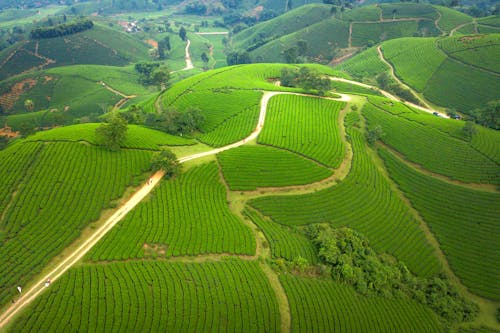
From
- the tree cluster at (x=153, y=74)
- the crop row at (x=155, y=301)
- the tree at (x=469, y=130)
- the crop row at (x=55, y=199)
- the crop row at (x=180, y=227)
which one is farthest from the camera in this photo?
the tree cluster at (x=153, y=74)

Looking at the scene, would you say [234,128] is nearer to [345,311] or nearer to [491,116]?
[345,311]

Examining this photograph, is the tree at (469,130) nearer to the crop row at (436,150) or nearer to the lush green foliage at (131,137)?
the crop row at (436,150)

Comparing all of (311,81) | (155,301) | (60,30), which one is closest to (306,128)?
(311,81)

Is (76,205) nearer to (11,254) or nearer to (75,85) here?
(11,254)

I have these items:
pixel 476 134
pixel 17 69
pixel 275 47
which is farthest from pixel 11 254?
pixel 275 47

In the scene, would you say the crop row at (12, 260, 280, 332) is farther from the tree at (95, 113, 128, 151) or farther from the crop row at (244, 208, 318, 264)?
the tree at (95, 113, 128, 151)

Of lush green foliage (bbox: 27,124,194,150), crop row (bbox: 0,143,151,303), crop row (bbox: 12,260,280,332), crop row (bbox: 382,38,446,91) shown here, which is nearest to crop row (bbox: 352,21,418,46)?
crop row (bbox: 382,38,446,91)

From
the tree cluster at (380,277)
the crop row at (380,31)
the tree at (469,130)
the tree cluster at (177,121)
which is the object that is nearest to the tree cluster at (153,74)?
the tree cluster at (177,121)

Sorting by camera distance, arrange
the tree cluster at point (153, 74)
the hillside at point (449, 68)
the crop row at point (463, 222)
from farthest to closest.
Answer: the tree cluster at point (153, 74) → the hillside at point (449, 68) → the crop row at point (463, 222)
